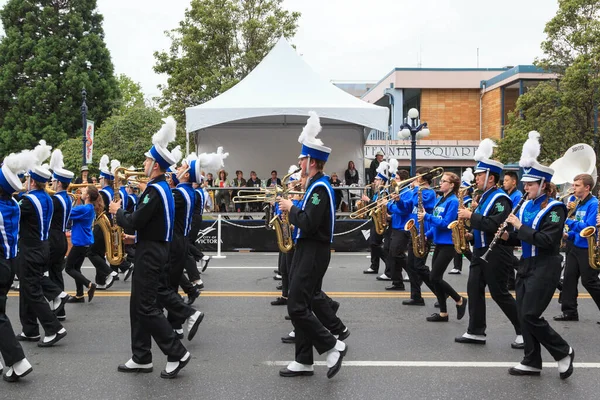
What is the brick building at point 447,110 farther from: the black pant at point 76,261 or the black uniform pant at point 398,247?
the black pant at point 76,261

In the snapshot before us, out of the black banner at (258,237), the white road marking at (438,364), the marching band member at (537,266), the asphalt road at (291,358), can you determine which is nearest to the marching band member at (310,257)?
the asphalt road at (291,358)

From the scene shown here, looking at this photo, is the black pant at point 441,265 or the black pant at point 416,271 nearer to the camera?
the black pant at point 441,265

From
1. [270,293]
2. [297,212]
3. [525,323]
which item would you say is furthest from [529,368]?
[270,293]

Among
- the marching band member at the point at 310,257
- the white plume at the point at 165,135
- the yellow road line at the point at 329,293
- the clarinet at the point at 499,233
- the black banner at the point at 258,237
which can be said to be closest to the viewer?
the marching band member at the point at 310,257

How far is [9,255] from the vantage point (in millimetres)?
6137

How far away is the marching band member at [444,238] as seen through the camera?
→ 8.39 meters

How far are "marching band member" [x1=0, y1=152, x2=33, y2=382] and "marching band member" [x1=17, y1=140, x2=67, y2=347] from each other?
28.8 inches

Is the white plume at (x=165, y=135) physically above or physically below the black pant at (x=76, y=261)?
above

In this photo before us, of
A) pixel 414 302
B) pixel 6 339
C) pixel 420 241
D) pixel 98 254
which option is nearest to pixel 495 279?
pixel 420 241

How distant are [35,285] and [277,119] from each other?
15.1 meters

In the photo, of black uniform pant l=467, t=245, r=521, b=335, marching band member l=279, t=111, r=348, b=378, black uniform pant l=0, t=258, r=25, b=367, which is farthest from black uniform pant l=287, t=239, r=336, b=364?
black uniform pant l=0, t=258, r=25, b=367

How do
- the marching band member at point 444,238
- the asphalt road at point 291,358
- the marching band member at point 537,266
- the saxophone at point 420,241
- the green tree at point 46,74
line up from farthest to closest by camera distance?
the green tree at point 46,74 → the saxophone at point 420,241 → the marching band member at point 444,238 → the marching band member at point 537,266 → the asphalt road at point 291,358

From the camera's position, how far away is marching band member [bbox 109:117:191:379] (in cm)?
615

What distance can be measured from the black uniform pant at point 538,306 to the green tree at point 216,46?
26254mm
